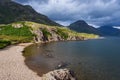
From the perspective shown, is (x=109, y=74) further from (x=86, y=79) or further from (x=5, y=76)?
(x=5, y=76)

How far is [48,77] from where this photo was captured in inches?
2143

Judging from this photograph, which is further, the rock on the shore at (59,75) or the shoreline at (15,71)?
the shoreline at (15,71)

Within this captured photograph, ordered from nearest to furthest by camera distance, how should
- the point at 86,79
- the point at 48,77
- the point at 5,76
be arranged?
1. the point at 48,77
2. the point at 5,76
3. the point at 86,79

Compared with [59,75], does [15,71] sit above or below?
below

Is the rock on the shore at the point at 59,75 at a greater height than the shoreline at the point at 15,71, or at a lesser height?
greater

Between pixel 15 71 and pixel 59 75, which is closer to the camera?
pixel 59 75

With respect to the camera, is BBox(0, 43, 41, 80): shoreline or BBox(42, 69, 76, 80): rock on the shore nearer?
BBox(42, 69, 76, 80): rock on the shore

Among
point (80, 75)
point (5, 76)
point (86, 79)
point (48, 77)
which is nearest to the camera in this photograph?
point (48, 77)

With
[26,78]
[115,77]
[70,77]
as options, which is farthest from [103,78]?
[26,78]

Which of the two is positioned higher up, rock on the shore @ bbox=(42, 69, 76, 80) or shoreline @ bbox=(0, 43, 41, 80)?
rock on the shore @ bbox=(42, 69, 76, 80)

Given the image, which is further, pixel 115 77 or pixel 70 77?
pixel 115 77

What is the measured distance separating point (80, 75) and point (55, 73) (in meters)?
17.6

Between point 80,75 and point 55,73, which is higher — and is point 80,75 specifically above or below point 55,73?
below

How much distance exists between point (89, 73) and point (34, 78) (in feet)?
70.0
